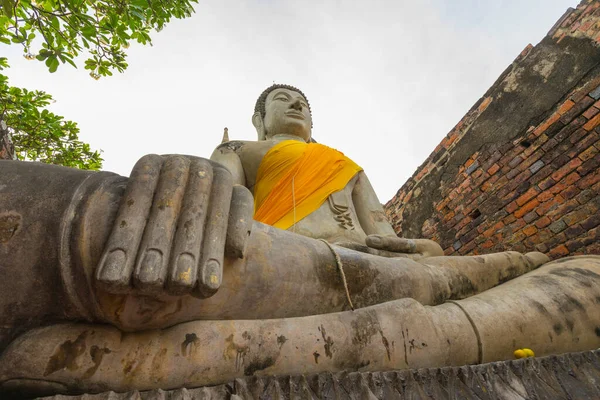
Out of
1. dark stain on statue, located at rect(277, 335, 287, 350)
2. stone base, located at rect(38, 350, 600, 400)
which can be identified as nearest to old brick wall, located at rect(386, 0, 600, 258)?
stone base, located at rect(38, 350, 600, 400)

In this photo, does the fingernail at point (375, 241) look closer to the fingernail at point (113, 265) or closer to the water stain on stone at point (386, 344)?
the water stain on stone at point (386, 344)

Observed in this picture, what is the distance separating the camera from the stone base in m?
0.77

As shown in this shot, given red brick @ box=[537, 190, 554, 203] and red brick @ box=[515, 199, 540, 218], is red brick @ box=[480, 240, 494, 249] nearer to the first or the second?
red brick @ box=[515, 199, 540, 218]

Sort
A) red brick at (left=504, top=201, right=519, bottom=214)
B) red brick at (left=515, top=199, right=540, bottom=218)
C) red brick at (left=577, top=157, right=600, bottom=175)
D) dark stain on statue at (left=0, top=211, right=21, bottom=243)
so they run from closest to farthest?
dark stain on statue at (left=0, top=211, right=21, bottom=243), red brick at (left=577, top=157, right=600, bottom=175), red brick at (left=515, top=199, right=540, bottom=218), red brick at (left=504, top=201, right=519, bottom=214)

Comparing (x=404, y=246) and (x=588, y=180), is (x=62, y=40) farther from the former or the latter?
(x=588, y=180)

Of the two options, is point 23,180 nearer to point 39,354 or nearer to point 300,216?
point 39,354

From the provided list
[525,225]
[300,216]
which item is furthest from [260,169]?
[525,225]

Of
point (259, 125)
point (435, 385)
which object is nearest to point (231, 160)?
point (259, 125)

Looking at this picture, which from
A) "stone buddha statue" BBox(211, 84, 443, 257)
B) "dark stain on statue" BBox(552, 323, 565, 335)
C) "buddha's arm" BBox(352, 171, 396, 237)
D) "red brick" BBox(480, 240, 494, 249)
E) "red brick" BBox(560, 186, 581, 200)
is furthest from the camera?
"red brick" BBox(480, 240, 494, 249)

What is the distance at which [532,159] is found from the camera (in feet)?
10.3

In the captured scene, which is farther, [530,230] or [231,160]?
[530,230]

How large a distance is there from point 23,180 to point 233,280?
545 millimetres

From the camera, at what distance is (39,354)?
78cm

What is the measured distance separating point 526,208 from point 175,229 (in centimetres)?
314
